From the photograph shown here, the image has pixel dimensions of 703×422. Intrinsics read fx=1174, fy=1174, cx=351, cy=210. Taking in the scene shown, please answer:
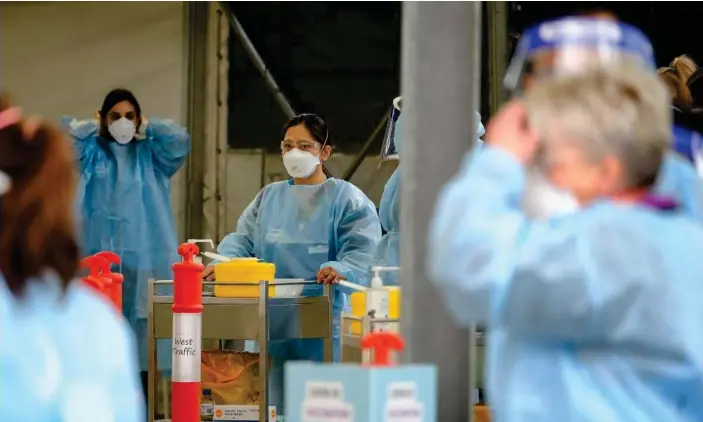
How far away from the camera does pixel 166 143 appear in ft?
18.2

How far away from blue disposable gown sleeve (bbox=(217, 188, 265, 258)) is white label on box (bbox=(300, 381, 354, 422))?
10.2ft

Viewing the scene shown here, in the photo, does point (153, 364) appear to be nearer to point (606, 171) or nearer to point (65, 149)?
point (65, 149)

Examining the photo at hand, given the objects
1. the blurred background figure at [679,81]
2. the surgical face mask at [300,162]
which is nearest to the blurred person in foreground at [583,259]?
the blurred background figure at [679,81]

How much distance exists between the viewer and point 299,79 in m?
6.68

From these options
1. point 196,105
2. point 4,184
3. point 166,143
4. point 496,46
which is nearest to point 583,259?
point 4,184

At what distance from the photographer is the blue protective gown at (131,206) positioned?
5488 mm

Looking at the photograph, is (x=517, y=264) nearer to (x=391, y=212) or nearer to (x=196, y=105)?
(x=391, y=212)

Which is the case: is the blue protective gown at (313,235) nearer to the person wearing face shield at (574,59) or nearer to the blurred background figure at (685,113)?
the blurred background figure at (685,113)

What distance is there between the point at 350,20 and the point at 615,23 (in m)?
5.01

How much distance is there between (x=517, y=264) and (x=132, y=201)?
13.6ft

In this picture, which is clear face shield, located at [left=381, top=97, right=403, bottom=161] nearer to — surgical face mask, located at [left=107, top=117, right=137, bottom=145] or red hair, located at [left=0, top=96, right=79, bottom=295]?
surgical face mask, located at [left=107, top=117, right=137, bottom=145]

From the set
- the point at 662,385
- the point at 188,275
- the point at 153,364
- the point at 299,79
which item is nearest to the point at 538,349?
the point at 662,385

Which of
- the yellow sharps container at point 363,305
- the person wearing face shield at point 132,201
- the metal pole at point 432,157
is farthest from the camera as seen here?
the person wearing face shield at point 132,201

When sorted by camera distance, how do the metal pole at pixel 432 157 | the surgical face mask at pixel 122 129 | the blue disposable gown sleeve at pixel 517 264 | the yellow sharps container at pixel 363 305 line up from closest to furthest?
the blue disposable gown sleeve at pixel 517 264 → the metal pole at pixel 432 157 → the yellow sharps container at pixel 363 305 → the surgical face mask at pixel 122 129
